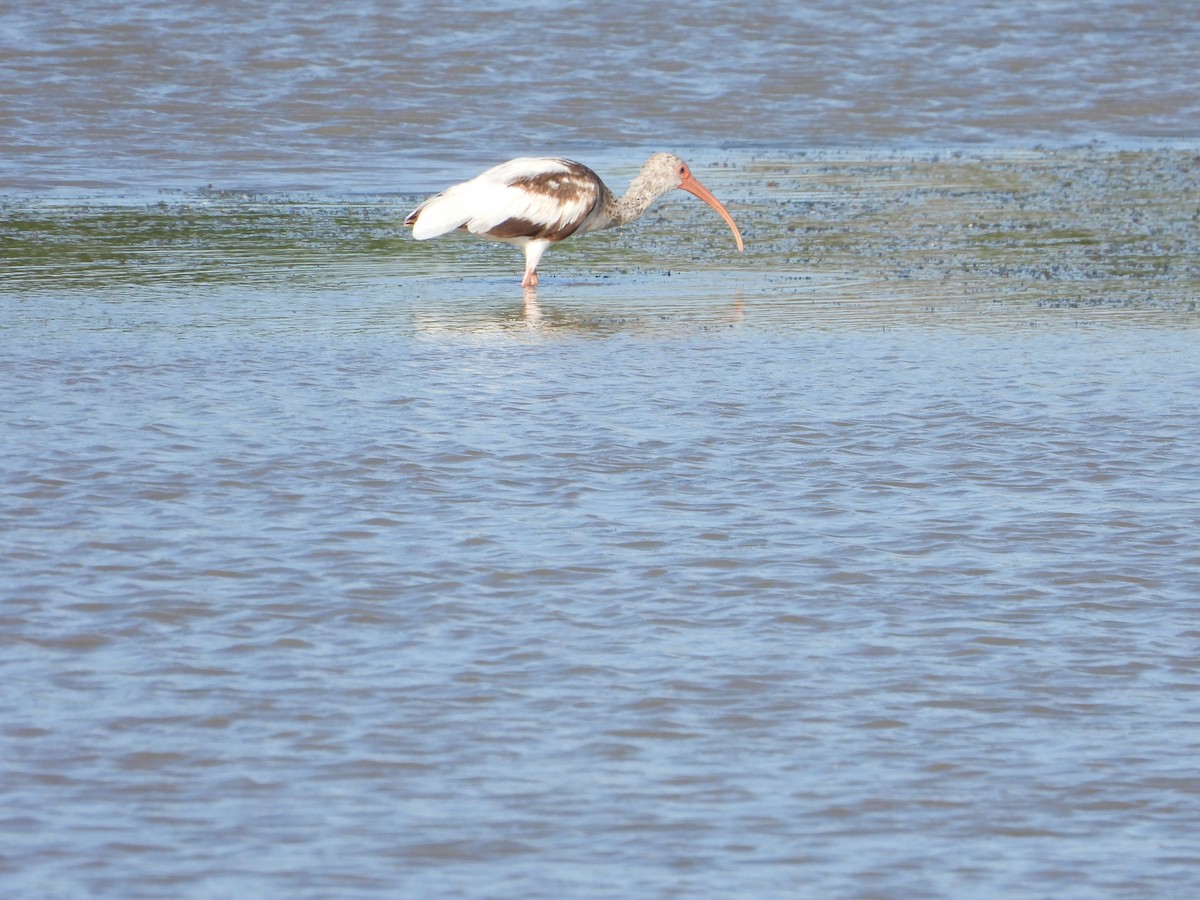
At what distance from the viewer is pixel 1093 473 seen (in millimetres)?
7055

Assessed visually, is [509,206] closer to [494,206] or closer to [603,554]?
[494,206]

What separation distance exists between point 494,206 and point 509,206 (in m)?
0.09

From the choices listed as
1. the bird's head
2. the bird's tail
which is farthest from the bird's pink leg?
the bird's head

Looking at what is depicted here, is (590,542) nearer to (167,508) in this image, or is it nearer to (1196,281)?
(167,508)

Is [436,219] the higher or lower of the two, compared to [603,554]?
higher

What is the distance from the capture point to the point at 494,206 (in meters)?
12.2

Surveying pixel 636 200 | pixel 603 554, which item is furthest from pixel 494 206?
pixel 603 554

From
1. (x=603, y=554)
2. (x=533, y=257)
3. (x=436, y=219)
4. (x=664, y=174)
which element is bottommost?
(x=603, y=554)

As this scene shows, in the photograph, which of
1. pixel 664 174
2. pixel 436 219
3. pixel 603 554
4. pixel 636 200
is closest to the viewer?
pixel 603 554

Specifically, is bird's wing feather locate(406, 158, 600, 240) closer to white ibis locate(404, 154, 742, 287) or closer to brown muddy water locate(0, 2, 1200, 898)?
white ibis locate(404, 154, 742, 287)

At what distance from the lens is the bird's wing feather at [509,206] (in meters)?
12.2

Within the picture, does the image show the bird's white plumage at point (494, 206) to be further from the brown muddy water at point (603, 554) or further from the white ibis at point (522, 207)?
the brown muddy water at point (603, 554)

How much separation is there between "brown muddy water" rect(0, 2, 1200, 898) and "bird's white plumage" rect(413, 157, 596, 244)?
1.11 feet

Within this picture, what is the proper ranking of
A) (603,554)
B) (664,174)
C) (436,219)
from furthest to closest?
(664,174)
(436,219)
(603,554)
